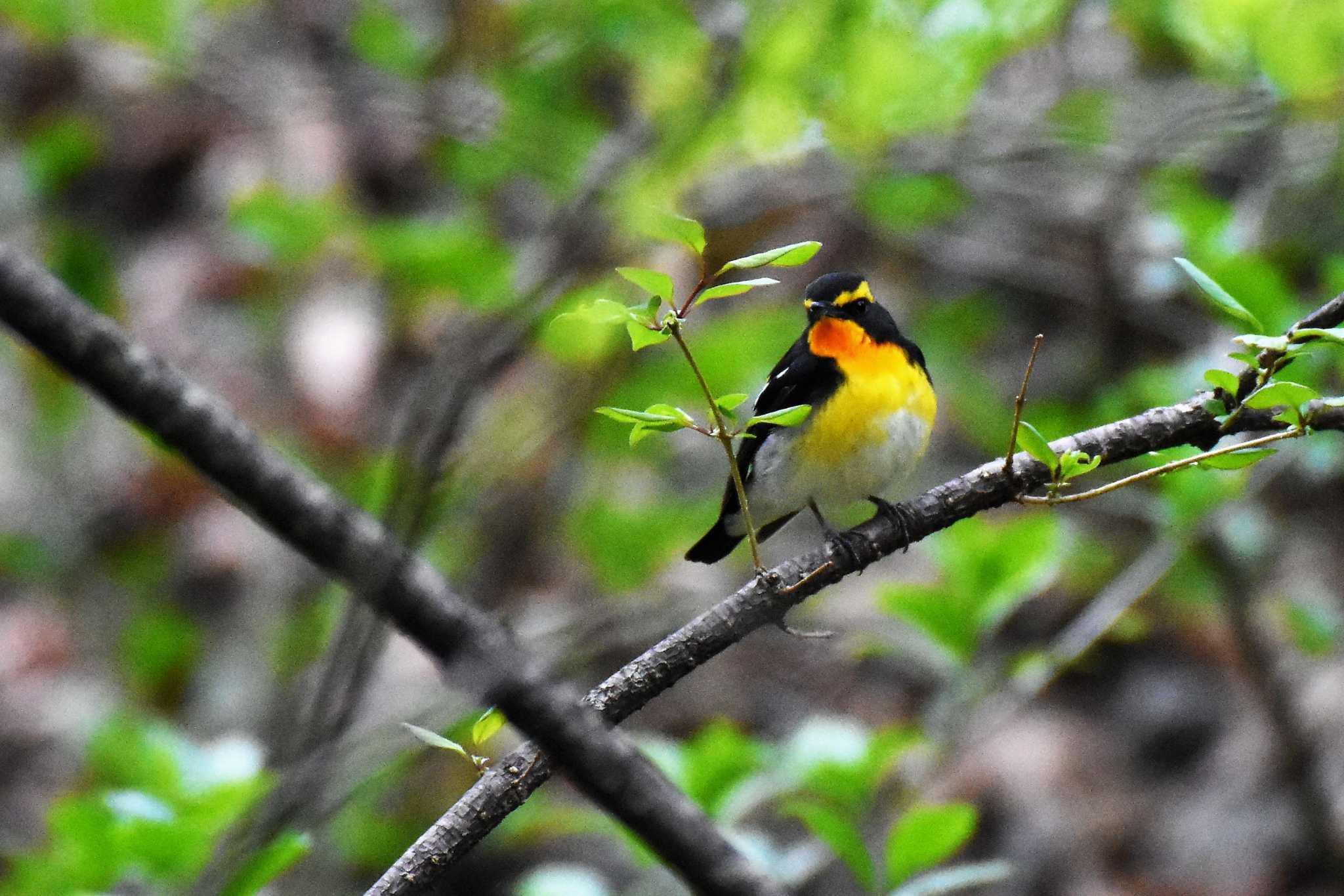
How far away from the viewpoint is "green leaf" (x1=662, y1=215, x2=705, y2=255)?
1498mm

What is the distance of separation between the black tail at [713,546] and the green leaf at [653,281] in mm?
1959

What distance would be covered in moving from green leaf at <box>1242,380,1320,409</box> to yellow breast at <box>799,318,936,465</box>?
1532 mm

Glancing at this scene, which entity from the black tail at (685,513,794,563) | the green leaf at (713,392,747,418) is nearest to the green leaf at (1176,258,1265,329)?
the green leaf at (713,392,747,418)

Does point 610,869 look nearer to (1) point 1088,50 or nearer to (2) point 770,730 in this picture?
(2) point 770,730

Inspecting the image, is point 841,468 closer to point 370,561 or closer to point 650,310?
point 650,310

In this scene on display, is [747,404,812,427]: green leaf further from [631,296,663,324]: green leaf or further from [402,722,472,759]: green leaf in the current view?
[402,722,472,759]: green leaf

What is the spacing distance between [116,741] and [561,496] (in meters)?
2.46

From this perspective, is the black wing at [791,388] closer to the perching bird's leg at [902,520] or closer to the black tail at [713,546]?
the black tail at [713,546]

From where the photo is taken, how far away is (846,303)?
341cm

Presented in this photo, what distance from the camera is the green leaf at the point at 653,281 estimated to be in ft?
4.95

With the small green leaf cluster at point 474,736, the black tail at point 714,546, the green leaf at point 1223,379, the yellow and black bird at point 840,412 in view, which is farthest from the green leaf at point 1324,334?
the black tail at point 714,546

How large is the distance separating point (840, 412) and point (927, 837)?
1.12 meters

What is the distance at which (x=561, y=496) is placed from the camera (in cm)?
611

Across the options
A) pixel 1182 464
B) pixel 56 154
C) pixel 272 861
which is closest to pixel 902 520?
pixel 1182 464
